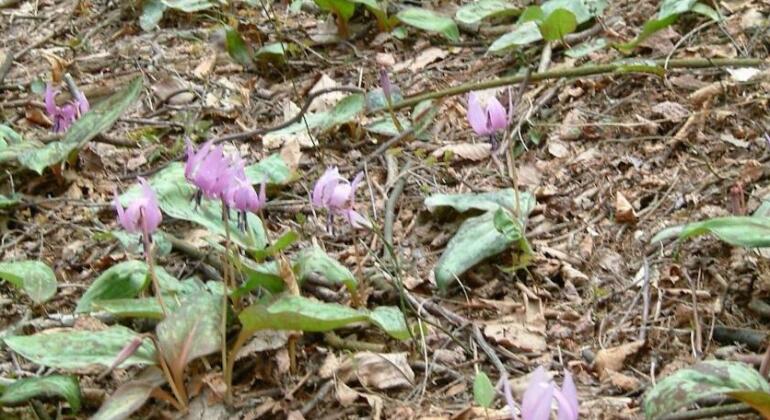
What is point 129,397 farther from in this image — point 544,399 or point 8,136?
point 8,136

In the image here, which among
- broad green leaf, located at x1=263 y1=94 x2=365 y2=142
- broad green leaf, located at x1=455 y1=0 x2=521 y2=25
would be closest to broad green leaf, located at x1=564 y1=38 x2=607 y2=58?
broad green leaf, located at x1=455 y1=0 x2=521 y2=25

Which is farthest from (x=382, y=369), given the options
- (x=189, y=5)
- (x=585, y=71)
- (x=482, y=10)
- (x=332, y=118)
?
(x=189, y=5)

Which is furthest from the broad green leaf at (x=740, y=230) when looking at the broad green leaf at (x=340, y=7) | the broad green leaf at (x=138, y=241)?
the broad green leaf at (x=340, y=7)

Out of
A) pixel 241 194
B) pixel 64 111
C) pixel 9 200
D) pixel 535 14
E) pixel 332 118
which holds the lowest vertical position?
pixel 9 200

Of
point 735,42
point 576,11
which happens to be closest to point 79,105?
point 576,11

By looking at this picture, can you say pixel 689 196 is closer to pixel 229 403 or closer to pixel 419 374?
pixel 419 374

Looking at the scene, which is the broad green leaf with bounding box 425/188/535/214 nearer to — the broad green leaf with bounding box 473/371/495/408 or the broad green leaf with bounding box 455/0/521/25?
the broad green leaf with bounding box 473/371/495/408

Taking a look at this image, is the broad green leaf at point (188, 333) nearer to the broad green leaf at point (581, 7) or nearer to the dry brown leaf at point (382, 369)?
the dry brown leaf at point (382, 369)
